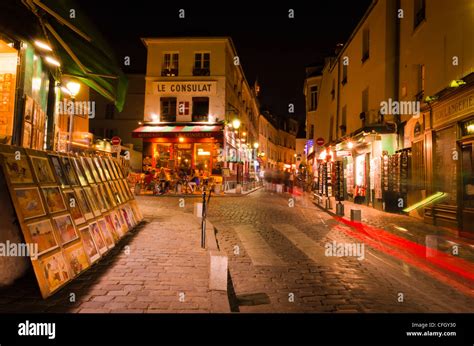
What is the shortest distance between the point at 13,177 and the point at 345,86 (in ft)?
75.6

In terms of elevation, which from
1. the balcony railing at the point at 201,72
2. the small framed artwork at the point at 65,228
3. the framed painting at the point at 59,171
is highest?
the balcony railing at the point at 201,72

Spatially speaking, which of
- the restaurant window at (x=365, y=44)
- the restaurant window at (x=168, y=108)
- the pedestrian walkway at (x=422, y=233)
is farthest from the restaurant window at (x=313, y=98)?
the pedestrian walkway at (x=422, y=233)

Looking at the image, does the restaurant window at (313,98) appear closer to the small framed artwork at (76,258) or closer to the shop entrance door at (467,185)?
the shop entrance door at (467,185)

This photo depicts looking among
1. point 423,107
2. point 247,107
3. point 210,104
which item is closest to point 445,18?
point 423,107

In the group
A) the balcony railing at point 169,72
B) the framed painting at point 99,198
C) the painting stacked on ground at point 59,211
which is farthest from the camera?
the balcony railing at point 169,72

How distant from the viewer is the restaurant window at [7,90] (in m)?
6.00

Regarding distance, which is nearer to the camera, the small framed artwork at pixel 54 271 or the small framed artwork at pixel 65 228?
the small framed artwork at pixel 54 271

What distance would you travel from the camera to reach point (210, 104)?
28.4m

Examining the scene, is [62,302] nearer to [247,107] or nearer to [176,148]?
[176,148]

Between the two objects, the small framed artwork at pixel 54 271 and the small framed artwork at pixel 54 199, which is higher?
the small framed artwork at pixel 54 199

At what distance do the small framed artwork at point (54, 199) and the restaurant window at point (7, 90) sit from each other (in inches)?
71.6

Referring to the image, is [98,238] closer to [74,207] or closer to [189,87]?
[74,207]

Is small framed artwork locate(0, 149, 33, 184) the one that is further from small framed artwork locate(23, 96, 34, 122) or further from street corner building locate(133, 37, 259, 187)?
street corner building locate(133, 37, 259, 187)

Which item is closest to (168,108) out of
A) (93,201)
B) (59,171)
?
(93,201)
